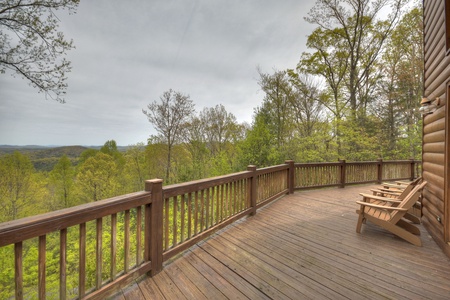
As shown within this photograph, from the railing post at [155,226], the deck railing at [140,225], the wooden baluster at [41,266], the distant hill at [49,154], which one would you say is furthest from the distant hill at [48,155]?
the wooden baluster at [41,266]

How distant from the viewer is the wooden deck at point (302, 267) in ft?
5.93

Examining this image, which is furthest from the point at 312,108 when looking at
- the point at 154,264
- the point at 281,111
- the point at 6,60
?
the point at 6,60

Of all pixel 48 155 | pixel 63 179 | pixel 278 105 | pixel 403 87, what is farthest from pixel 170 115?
pixel 48 155

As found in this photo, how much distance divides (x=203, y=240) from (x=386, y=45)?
554 inches

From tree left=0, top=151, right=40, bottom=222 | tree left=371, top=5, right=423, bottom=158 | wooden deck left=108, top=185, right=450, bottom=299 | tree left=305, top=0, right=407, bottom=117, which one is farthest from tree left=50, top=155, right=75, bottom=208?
tree left=371, top=5, right=423, bottom=158

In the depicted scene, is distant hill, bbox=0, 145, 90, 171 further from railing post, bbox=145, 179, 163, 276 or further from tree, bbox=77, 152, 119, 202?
railing post, bbox=145, 179, 163, 276

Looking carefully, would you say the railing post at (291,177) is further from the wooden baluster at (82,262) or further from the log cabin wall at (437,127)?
the wooden baluster at (82,262)

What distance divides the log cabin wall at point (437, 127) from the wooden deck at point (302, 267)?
378 mm

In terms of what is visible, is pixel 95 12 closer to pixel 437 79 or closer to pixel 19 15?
pixel 19 15

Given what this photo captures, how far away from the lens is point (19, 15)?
477 centimetres

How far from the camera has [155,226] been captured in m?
2.09

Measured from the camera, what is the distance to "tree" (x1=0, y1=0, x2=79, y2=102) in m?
4.70

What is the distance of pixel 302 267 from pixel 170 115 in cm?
1461

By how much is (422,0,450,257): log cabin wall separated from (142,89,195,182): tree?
1382 centimetres
